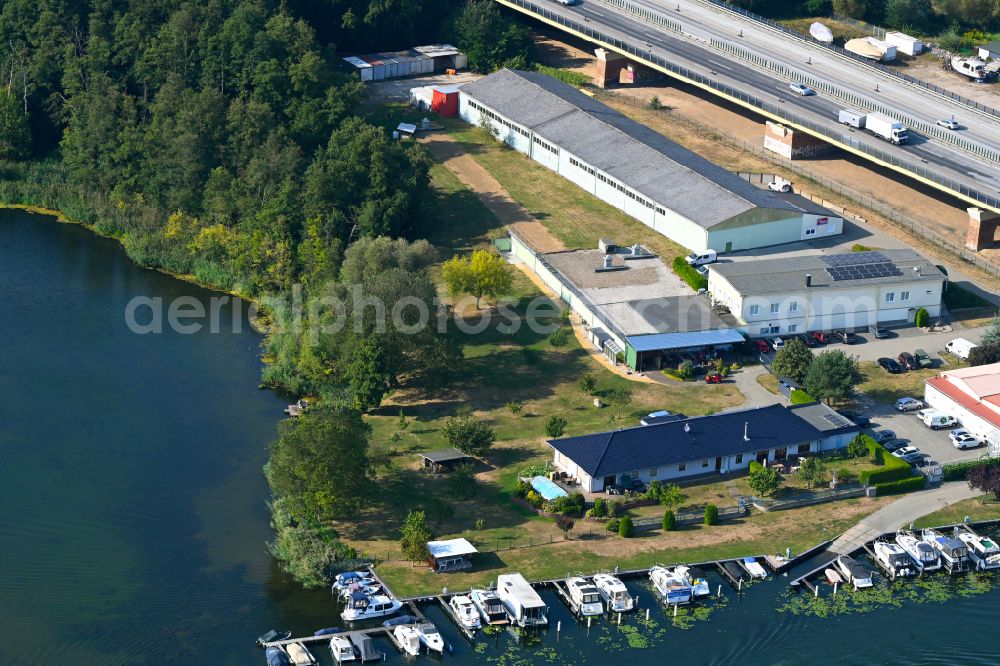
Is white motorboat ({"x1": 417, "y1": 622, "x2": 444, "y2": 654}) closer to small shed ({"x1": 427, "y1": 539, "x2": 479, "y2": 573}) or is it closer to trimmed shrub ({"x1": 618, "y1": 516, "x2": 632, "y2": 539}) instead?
small shed ({"x1": 427, "y1": 539, "x2": 479, "y2": 573})

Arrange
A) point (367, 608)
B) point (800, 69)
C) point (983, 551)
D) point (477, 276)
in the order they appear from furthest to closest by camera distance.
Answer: point (800, 69)
point (477, 276)
point (983, 551)
point (367, 608)

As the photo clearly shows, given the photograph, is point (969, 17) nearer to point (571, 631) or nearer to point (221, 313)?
point (221, 313)

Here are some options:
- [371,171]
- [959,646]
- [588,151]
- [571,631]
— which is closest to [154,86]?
[371,171]

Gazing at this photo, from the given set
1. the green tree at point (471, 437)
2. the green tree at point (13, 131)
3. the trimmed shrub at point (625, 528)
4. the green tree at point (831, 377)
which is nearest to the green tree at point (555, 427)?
the green tree at point (471, 437)

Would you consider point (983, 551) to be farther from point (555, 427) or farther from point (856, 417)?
point (555, 427)

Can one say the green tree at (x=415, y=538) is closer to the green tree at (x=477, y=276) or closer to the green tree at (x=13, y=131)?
the green tree at (x=477, y=276)

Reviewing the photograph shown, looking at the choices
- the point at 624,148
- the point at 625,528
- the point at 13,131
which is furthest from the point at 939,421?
the point at 13,131
